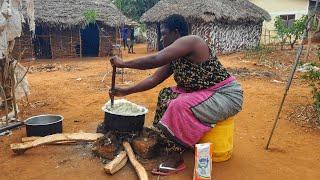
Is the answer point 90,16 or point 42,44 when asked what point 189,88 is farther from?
point 42,44

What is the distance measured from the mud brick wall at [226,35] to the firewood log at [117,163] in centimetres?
1356

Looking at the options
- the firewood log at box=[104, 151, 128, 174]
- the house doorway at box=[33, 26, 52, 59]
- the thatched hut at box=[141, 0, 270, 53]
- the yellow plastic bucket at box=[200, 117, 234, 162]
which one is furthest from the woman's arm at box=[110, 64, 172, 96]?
the house doorway at box=[33, 26, 52, 59]

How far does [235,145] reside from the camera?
162 inches

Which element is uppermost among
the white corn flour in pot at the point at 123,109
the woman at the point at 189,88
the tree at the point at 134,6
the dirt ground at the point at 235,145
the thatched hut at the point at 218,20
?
the tree at the point at 134,6

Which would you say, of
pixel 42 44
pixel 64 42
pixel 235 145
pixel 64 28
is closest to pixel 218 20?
pixel 64 28

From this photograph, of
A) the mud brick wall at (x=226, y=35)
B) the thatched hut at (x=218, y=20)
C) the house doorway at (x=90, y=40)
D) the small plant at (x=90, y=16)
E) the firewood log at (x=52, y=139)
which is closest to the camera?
the firewood log at (x=52, y=139)

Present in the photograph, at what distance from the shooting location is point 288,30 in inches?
631

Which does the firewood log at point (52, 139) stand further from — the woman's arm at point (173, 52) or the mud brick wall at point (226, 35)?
the mud brick wall at point (226, 35)

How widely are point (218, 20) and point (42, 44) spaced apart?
27.4 ft

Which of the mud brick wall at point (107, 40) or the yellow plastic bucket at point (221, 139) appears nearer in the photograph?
the yellow plastic bucket at point (221, 139)

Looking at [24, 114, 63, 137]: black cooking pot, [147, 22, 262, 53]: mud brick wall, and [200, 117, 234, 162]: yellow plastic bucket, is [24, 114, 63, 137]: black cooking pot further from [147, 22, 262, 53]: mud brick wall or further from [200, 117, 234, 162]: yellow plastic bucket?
[147, 22, 262, 53]: mud brick wall

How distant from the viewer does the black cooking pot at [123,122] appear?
3533 mm

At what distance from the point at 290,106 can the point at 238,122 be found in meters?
1.47

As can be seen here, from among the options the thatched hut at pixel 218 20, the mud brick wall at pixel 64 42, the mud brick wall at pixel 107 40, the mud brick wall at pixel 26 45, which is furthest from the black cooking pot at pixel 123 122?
the mud brick wall at pixel 107 40
